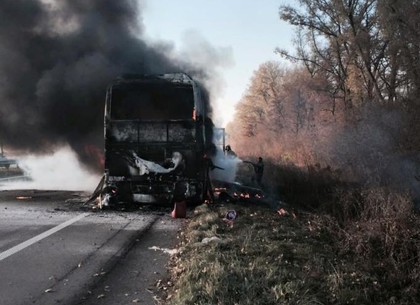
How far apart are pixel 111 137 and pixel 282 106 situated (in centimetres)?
4752

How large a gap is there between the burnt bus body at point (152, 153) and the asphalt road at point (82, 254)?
494mm

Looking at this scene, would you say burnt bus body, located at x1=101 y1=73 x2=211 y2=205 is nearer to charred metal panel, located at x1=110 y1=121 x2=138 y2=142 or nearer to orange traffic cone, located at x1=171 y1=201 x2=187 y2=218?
charred metal panel, located at x1=110 y1=121 x2=138 y2=142

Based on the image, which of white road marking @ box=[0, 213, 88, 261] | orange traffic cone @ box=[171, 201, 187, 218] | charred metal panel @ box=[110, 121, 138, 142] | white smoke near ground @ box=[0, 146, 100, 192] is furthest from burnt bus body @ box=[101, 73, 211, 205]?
white smoke near ground @ box=[0, 146, 100, 192]

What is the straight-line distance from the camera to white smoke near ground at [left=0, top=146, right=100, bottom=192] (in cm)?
1655

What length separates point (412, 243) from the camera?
7.73 m

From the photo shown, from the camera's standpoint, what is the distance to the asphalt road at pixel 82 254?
501 cm

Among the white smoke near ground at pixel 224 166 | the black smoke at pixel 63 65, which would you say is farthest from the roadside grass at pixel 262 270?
the black smoke at pixel 63 65

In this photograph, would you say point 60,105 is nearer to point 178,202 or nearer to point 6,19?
point 6,19

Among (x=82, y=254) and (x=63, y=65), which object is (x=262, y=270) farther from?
(x=63, y=65)

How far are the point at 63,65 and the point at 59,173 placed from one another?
202 inches

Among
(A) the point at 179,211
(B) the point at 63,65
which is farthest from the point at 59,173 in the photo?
(A) the point at 179,211

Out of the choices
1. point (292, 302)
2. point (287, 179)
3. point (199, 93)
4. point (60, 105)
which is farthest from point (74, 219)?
point (287, 179)

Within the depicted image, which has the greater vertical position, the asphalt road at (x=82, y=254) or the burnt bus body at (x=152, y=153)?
the burnt bus body at (x=152, y=153)

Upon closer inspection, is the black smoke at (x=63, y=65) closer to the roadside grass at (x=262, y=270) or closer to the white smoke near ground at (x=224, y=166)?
the white smoke near ground at (x=224, y=166)
